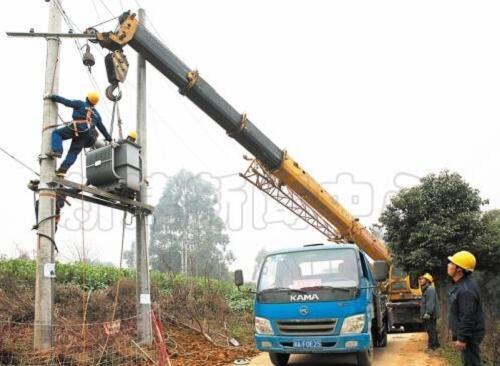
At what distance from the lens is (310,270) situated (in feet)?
26.3

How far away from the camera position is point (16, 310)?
30.6 ft

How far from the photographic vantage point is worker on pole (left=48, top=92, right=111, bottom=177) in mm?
7676

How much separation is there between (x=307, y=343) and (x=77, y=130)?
16.8ft

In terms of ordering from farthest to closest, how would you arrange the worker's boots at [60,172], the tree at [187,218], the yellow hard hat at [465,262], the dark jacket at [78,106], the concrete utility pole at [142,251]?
the tree at [187,218] → the concrete utility pole at [142,251] → the dark jacket at [78,106] → the worker's boots at [60,172] → the yellow hard hat at [465,262]

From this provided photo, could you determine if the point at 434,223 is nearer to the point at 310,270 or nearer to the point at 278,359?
the point at 310,270

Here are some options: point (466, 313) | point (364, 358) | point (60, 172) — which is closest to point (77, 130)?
point (60, 172)

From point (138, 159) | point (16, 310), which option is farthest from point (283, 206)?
point (16, 310)

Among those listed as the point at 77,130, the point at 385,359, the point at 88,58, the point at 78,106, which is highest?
the point at 88,58

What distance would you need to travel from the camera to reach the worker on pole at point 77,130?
25.2 feet

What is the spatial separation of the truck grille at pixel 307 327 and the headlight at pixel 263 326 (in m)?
0.19

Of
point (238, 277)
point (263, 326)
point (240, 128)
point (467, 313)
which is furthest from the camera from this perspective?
point (240, 128)

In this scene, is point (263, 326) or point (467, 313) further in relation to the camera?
point (263, 326)

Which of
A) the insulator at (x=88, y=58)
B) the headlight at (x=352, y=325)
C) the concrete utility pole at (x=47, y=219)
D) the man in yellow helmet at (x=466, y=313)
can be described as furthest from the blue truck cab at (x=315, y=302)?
the insulator at (x=88, y=58)

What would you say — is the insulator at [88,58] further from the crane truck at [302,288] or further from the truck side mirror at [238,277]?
the truck side mirror at [238,277]
